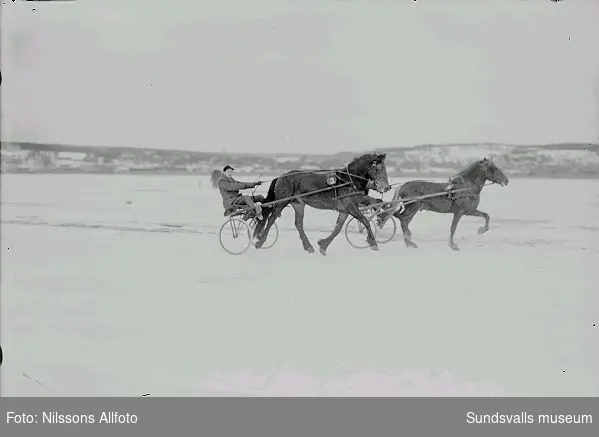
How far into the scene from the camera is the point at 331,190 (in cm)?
860

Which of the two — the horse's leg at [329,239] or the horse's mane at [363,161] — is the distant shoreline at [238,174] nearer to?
the horse's leg at [329,239]

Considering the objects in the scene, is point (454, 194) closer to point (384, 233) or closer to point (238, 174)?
point (384, 233)

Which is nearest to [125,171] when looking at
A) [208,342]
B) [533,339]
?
[208,342]

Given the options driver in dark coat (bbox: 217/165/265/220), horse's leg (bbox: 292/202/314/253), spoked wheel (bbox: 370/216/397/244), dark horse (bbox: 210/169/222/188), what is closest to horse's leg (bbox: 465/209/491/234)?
spoked wheel (bbox: 370/216/397/244)

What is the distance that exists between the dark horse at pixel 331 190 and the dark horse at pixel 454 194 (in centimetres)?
66

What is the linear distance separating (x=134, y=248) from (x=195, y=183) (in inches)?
289

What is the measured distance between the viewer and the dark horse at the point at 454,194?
896 cm

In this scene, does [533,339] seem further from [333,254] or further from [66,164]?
[66,164]

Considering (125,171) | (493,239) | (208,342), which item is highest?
(125,171)

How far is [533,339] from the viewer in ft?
17.5

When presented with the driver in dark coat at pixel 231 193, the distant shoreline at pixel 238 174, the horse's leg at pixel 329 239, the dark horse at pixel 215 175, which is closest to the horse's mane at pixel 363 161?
the horse's leg at pixel 329 239

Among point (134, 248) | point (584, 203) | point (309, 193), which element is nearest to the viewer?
point (309, 193)

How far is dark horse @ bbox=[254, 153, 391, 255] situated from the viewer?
8.40 meters

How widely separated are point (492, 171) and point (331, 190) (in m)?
2.10
